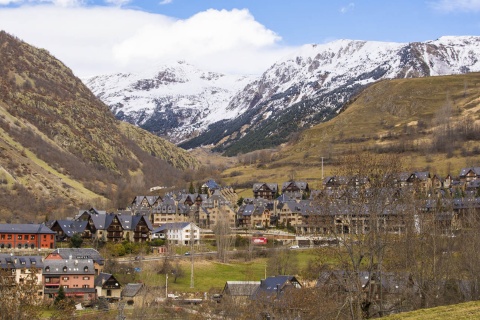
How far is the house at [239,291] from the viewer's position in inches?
3219

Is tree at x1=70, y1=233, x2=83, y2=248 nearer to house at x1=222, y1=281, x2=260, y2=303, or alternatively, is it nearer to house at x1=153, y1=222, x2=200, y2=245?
house at x1=153, y1=222, x2=200, y2=245

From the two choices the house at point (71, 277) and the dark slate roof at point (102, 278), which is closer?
the house at point (71, 277)

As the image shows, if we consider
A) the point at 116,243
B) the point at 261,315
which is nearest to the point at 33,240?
the point at 116,243

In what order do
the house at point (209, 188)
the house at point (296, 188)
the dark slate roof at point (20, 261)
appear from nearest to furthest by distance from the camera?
the dark slate roof at point (20, 261) → the house at point (296, 188) → the house at point (209, 188)

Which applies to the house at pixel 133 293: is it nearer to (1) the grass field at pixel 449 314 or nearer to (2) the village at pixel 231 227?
(2) the village at pixel 231 227

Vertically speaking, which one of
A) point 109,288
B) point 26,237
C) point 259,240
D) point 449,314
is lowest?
point 109,288

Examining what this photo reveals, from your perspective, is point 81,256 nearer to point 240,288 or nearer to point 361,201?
point 240,288

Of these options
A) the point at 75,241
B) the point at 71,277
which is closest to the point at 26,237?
the point at 75,241

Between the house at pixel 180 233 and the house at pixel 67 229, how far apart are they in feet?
44.6

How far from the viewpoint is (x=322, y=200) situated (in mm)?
45875

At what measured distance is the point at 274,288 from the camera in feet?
265

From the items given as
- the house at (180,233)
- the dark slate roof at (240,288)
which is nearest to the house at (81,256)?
the dark slate roof at (240,288)

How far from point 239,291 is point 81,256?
26.9m

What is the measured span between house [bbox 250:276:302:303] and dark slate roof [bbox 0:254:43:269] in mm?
30463
